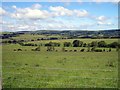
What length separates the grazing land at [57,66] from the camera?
916 cm

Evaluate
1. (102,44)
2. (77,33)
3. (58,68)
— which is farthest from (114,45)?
(58,68)

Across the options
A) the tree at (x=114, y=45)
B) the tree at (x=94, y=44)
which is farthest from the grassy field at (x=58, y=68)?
the tree at (x=94, y=44)

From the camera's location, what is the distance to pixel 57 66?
1273cm

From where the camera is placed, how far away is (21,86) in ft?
28.7

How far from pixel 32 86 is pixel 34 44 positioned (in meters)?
7.22

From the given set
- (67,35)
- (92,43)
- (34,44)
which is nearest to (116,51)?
(92,43)

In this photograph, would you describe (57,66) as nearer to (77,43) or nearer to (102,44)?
(77,43)

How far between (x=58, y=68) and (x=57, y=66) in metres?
0.58

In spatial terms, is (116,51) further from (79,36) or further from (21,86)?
(21,86)

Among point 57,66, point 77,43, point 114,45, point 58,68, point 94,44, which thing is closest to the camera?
point 58,68

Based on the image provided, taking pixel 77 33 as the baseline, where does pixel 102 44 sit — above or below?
below

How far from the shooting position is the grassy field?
910 cm

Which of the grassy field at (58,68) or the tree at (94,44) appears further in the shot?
the tree at (94,44)

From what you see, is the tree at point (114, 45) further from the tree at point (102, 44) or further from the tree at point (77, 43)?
the tree at point (77, 43)
